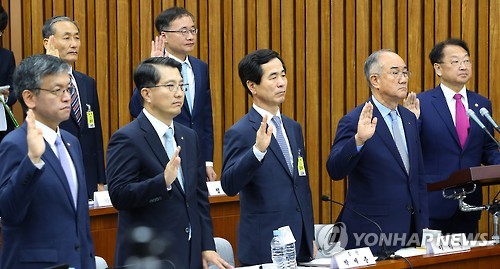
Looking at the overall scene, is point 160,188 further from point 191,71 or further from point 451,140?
point 451,140

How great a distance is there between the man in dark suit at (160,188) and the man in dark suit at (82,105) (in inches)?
55.9

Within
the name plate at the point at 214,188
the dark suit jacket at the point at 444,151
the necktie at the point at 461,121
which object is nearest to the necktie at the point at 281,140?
the name plate at the point at 214,188

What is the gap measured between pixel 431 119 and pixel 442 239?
1.34 meters

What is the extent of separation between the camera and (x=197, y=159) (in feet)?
11.9

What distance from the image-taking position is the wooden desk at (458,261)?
3.58 metres

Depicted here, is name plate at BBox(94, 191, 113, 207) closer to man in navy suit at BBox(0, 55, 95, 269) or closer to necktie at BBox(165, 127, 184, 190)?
necktie at BBox(165, 127, 184, 190)

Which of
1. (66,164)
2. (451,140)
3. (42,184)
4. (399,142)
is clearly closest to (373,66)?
(399,142)

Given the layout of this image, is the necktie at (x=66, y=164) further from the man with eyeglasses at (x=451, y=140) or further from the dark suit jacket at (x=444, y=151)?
the dark suit jacket at (x=444, y=151)

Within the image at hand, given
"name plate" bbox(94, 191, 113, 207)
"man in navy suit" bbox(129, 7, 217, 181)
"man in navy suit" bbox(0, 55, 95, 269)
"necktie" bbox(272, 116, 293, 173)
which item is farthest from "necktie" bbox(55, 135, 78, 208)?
"man in navy suit" bbox(129, 7, 217, 181)

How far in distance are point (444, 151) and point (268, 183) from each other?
1542 millimetres

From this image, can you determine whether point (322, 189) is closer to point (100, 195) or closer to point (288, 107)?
point (288, 107)

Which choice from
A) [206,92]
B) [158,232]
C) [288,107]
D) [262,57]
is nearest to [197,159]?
[158,232]

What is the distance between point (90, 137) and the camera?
5.05 meters

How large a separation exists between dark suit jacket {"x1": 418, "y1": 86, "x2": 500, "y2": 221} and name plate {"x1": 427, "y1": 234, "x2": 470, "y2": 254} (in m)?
1.09
